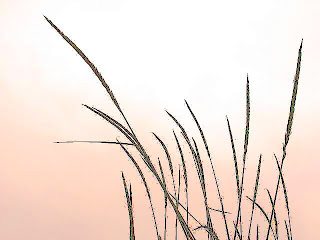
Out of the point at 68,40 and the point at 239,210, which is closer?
the point at 68,40

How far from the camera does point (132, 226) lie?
359 millimetres

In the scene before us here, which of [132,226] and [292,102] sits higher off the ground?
[292,102]

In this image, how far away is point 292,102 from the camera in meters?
0.38

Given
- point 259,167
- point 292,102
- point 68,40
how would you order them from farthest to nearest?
point 259,167, point 292,102, point 68,40

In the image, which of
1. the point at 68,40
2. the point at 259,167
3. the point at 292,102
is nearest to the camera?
the point at 68,40

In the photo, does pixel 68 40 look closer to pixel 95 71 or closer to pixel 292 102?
pixel 95 71

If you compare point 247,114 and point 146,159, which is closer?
point 146,159

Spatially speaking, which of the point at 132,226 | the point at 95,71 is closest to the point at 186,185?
the point at 132,226

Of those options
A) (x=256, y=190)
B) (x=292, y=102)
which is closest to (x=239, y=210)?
(x=256, y=190)

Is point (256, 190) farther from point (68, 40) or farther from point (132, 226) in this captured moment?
point (68, 40)

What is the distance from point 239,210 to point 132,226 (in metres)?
0.14

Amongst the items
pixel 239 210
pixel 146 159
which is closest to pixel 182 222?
pixel 146 159

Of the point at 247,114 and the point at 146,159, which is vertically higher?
the point at 247,114

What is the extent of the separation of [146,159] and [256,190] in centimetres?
18
